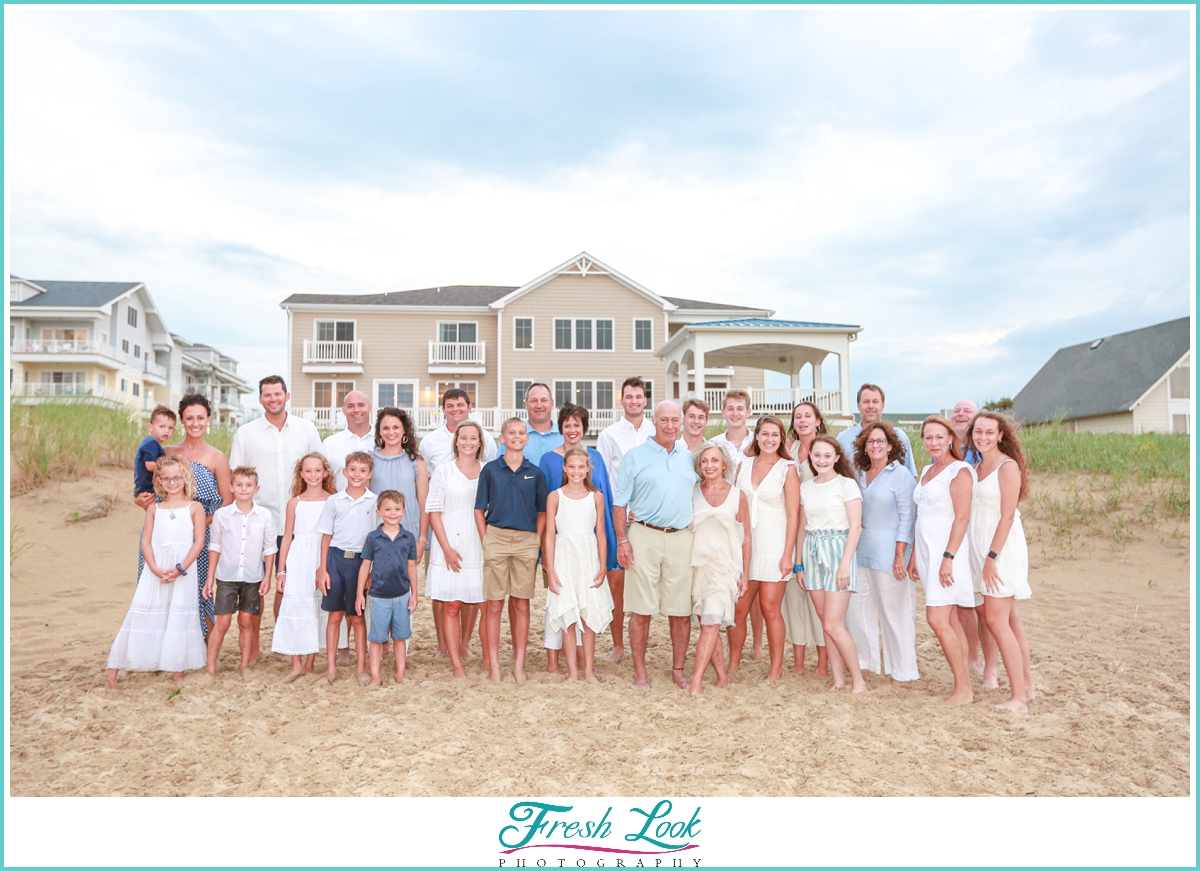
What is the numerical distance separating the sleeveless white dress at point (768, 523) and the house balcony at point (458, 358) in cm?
2099

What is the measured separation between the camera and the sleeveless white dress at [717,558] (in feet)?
16.0

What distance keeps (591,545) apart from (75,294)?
37632mm

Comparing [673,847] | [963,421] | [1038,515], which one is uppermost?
[963,421]

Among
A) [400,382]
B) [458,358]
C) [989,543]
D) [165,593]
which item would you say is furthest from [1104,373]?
[165,593]

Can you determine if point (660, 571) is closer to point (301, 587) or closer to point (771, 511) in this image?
point (771, 511)

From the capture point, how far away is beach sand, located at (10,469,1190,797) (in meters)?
3.67

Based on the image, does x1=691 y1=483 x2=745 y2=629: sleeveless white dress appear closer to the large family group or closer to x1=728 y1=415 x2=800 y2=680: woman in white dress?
the large family group

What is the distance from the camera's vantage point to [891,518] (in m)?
4.96

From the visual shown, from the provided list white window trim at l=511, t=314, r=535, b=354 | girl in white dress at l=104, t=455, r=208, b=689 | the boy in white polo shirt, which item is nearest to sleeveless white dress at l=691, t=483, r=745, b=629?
the boy in white polo shirt

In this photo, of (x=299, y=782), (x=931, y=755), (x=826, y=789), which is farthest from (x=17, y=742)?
(x=931, y=755)

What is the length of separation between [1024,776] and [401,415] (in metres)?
4.21

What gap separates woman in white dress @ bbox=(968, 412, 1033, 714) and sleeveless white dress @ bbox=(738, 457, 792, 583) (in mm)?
1155

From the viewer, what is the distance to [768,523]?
16.5 ft

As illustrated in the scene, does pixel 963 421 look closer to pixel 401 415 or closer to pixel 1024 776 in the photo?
pixel 1024 776
